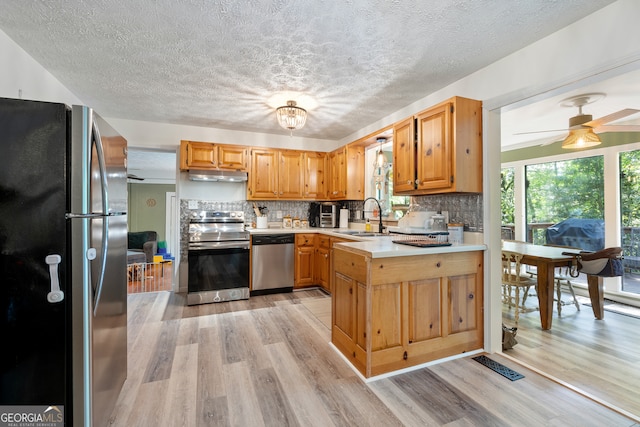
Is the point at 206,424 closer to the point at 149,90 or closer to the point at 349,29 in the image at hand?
the point at 349,29

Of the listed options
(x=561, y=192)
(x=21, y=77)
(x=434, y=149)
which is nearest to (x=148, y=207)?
(x=21, y=77)

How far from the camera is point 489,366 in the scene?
2113 mm

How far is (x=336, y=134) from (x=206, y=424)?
12.9 feet

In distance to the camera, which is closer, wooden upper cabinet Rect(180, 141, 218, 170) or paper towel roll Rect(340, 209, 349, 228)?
wooden upper cabinet Rect(180, 141, 218, 170)

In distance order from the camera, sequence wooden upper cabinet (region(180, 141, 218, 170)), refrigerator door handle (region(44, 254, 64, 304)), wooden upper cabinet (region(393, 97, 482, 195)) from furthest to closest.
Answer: wooden upper cabinet (region(180, 141, 218, 170)) < wooden upper cabinet (region(393, 97, 482, 195)) < refrigerator door handle (region(44, 254, 64, 304))

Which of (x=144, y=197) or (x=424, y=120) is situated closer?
(x=424, y=120)

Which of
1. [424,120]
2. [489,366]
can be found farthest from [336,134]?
[489,366]

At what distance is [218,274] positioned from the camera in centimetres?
361

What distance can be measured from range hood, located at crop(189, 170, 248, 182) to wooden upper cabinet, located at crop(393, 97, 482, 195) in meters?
2.51

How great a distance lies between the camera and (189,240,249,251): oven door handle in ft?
11.6

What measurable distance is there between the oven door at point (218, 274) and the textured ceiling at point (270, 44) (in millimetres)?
1829

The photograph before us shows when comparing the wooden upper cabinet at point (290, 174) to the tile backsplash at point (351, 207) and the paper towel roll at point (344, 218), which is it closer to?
the tile backsplash at point (351, 207)

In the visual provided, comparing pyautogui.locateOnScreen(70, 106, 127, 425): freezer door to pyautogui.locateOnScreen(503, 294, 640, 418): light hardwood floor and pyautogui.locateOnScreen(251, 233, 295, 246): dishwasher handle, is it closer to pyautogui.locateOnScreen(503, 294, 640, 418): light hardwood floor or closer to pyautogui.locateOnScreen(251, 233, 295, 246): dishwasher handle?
pyautogui.locateOnScreen(251, 233, 295, 246): dishwasher handle

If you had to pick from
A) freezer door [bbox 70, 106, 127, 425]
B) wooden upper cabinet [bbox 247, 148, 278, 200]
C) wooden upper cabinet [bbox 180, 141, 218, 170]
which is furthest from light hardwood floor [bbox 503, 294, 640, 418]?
wooden upper cabinet [bbox 180, 141, 218, 170]
